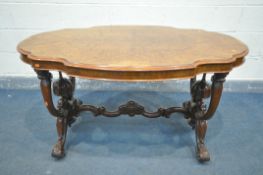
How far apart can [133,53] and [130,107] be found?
0.58 meters

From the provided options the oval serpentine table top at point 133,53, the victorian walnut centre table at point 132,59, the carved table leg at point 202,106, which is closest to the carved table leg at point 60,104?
the victorian walnut centre table at point 132,59

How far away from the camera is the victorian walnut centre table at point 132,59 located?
3.55 ft

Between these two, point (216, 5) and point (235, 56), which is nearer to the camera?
point (235, 56)

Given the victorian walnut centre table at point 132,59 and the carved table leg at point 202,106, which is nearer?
the victorian walnut centre table at point 132,59

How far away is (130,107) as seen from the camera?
1.70 metres

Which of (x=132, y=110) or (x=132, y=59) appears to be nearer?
(x=132, y=59)

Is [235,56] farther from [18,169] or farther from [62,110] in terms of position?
[18,169]

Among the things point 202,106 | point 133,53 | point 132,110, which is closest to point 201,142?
point 202,106

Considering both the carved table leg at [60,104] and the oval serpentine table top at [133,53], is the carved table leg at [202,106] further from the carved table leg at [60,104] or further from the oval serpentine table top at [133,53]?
the carved table leg at [60,104]

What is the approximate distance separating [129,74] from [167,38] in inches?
20.2

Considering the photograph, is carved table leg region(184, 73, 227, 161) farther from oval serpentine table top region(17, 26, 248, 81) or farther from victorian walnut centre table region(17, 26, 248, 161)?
oval serpentine table top region(17, 26, 248, 81)

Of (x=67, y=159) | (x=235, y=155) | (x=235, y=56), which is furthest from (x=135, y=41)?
(x=235, y=155)

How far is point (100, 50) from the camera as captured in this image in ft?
4.09

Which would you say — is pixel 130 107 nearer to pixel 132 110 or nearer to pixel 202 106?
pixel 132 110
